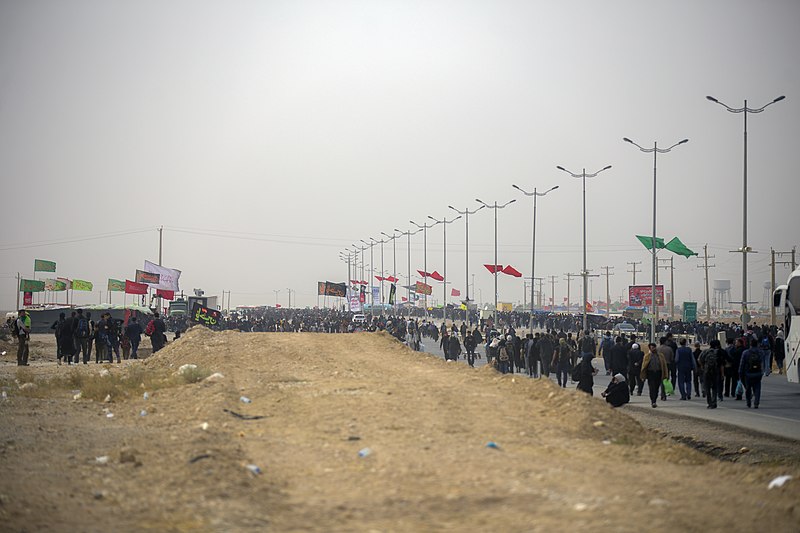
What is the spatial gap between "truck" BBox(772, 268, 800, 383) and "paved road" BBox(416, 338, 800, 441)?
2.18ft

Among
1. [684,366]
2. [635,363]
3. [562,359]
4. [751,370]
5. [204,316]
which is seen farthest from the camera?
[204,316]

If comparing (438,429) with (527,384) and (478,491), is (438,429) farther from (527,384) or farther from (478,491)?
(527,384)

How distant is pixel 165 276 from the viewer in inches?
2867

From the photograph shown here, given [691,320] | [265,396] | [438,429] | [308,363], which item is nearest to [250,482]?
[438,429]

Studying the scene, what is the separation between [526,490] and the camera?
344 inches

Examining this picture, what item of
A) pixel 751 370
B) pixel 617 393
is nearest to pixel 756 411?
pixel 751 370

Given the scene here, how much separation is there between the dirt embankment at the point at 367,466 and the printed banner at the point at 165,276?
174 feet

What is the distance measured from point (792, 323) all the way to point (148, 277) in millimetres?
54532

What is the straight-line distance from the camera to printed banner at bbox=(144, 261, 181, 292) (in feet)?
230

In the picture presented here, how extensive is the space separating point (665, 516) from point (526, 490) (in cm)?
150

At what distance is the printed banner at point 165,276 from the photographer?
70062 millimetres

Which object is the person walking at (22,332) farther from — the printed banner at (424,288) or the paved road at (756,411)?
the printed banner at (424,288)

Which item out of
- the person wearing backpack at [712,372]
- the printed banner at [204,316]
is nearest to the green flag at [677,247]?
the printed banner at [204,316]

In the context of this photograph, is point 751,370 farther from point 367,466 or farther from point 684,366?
point 367,466
